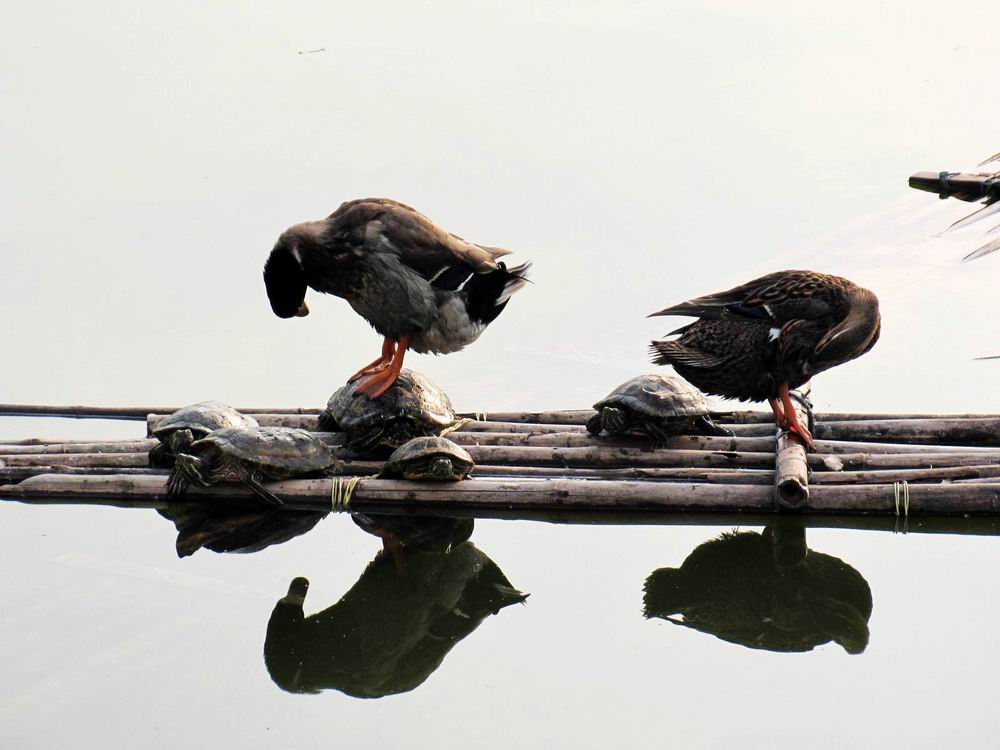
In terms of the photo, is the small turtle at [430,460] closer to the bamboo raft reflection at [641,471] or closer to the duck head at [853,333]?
the bamboo raft reflection at [641,471]

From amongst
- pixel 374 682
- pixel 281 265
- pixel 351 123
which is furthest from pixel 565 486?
pixel 351 123

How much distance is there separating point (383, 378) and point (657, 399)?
112cm

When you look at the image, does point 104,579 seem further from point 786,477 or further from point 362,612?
point 786,477

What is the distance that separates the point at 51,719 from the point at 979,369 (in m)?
4.43

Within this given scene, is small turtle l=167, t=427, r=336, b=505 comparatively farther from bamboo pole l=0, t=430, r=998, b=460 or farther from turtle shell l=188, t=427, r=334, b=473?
bamboo pole l=0, t=430, r=998, b=460

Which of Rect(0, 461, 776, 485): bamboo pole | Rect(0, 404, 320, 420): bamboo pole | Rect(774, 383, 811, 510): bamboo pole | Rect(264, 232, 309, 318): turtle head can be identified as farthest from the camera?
Rect(0, 404, 320, 420): bamboo pole

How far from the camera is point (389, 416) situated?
6059 mm

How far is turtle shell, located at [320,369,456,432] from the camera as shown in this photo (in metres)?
6.07

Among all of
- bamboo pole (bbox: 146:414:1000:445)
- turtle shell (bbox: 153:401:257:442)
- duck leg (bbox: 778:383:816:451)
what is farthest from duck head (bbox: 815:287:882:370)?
turtle shell (bbox: 153:401:257:442)

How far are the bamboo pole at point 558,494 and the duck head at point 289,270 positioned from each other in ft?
3.28

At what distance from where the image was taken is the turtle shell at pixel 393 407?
607 cm

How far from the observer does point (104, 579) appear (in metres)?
5.50

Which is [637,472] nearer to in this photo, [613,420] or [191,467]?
[613,420]

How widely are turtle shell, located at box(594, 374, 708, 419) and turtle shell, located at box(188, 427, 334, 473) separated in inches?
42.7
